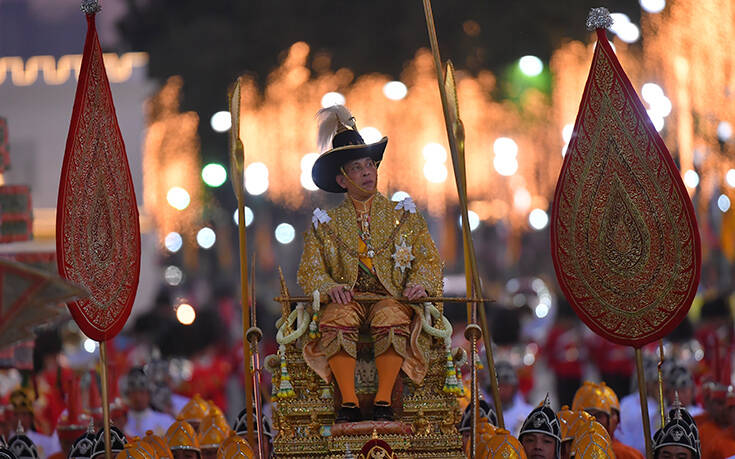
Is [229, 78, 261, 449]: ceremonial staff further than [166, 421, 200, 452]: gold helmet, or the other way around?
[166, 421, 200, 452]: gold helmet

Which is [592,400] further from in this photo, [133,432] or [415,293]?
[133,432]

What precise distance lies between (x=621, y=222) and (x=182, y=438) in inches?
157

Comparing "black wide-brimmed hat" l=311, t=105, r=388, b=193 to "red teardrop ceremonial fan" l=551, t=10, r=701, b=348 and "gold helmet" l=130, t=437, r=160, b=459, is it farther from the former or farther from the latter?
"gold helmet" l=130, t=437, r=160, b=459

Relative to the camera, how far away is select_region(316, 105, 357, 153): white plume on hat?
1122 cm

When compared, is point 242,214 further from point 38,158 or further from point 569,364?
point 38,158

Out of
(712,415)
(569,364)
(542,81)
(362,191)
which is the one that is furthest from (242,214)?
(542,81)

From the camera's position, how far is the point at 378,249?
1098 cm

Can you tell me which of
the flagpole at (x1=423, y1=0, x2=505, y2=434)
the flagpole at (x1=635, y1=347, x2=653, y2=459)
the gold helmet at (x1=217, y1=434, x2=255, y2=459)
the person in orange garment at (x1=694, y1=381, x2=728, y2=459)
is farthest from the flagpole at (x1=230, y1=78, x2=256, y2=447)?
the person in orange garment at (x1=694, y1=381, x2=728, y2=459)

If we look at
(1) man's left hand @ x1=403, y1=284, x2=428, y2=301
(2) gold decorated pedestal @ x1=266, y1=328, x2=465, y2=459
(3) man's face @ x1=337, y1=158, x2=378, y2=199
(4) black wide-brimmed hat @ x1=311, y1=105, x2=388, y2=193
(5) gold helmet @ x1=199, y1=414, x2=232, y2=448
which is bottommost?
(5) gold helmet @ x1=199, y1=414, x2=232, y2=448

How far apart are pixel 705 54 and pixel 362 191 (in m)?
14.9

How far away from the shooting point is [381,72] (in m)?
32.9

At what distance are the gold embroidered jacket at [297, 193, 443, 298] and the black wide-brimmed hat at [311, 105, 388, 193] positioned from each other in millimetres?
262

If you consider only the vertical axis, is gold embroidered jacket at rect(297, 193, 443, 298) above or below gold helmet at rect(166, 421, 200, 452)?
above

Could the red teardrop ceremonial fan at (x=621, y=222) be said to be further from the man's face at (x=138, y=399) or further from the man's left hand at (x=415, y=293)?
the man's face at (x=138, y=399)
